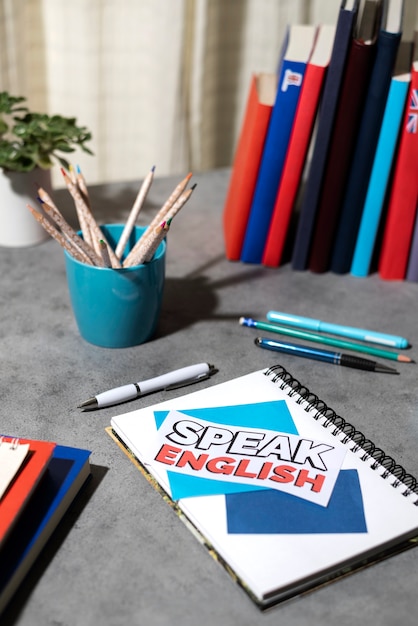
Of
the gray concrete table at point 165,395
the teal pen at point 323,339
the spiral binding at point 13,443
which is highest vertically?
the spiral binding at point 13,443

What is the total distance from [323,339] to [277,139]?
0.29 meters

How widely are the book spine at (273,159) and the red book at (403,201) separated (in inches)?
5.9

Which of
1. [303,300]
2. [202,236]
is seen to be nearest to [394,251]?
[303,300]

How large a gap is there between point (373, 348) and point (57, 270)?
457mm

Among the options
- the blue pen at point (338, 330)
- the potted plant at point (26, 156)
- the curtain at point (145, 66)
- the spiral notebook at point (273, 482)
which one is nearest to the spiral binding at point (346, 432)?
the spiral notebook at point (273, 482)

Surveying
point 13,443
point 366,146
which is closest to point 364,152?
point 366,146

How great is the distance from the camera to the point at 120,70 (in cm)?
169

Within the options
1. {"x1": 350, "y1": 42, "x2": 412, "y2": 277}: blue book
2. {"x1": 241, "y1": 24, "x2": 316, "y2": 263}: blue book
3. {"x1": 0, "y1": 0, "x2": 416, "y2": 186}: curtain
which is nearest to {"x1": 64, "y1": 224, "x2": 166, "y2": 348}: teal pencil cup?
{"x1": 241, "y1": 24, "x2": 316, "y2": 263}: blue book

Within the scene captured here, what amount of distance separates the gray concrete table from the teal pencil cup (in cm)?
2

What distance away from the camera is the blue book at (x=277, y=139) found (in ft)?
3.12

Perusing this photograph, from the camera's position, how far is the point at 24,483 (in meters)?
0.58

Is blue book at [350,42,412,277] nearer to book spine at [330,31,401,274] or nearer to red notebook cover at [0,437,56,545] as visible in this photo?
book spine at [330,31,401,274]

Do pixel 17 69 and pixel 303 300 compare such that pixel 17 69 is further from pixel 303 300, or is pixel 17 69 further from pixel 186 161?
pixel 303 300

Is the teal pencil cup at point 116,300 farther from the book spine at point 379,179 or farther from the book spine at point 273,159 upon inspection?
the book spine at point 379,179
